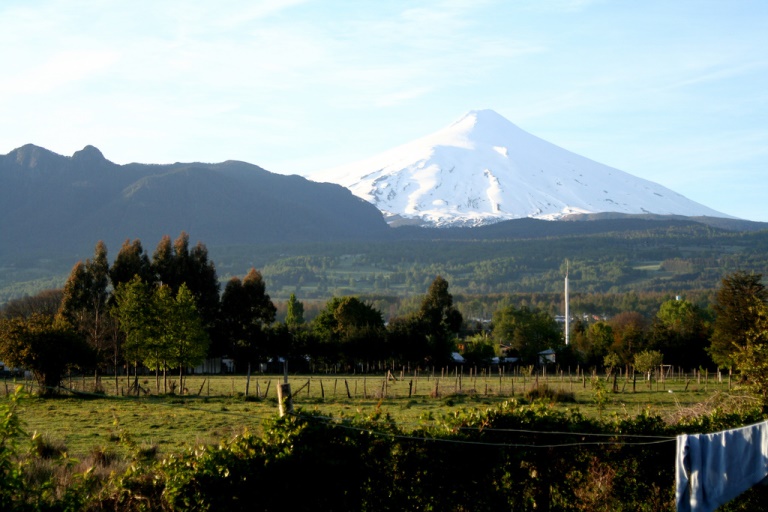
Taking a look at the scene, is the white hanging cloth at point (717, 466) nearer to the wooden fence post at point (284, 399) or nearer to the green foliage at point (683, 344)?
the wooden fence post at point (284, 399)

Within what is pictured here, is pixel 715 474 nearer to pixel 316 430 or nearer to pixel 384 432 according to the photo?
pixel 384 432

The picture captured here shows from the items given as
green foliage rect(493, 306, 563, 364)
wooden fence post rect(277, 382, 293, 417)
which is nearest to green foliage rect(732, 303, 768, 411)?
wooden fence post rect(277, 382, 293, 417)

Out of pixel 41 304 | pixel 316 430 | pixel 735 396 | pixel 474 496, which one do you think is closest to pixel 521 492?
pixel 474 496

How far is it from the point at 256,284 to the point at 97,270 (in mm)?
11716

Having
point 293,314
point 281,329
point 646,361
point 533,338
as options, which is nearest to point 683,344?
point 646,361

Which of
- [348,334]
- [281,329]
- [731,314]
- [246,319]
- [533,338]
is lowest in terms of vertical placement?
[533,338]

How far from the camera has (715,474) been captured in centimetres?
922

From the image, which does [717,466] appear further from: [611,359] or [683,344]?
[683,344]

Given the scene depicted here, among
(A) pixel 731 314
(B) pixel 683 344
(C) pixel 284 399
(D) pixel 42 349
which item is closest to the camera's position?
(C) pixel 284 399

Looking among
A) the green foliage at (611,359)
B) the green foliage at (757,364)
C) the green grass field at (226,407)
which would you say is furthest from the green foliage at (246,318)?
the green foliage at (757,364)

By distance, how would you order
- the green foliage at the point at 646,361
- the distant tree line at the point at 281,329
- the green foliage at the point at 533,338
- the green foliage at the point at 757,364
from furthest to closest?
the green foliage at the point at 533,338
the green foliage at the point at 646,361
the distant tree line at the point at 281,329
the green foliage at the point at 757,364

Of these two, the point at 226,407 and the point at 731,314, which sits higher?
the point at 731,314

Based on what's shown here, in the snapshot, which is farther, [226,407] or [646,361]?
[646,361]

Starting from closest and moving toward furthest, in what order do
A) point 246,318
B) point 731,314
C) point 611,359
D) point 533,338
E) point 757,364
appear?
point 757,364 < point 731,314 < point 611,359 < point 246,318 < point 533,338
